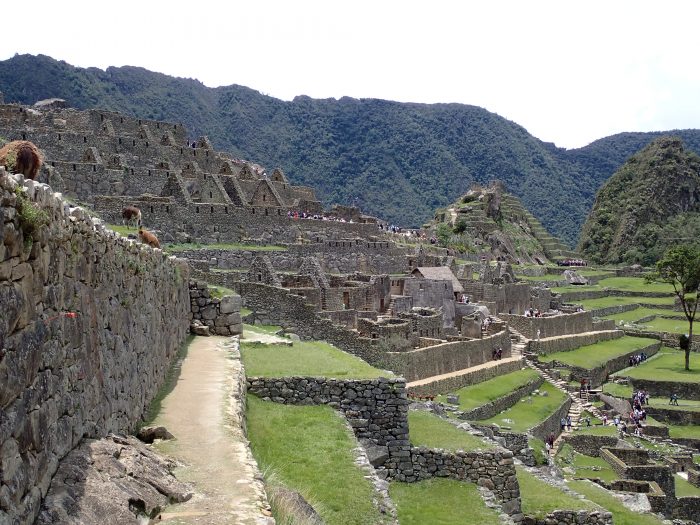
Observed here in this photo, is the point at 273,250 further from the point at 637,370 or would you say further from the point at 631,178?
the point at 631,178

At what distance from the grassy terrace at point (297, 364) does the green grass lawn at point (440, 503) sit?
1879 mm

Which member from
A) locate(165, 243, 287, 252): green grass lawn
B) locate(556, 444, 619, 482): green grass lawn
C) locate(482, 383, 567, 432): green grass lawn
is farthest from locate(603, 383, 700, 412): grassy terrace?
locate(165, 243, 287, 252): green grass lawn

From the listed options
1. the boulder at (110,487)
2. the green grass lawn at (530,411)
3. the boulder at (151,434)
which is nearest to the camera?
the boulder at (110,487)

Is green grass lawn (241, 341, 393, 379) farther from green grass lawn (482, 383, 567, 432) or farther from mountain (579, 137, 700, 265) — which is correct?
mountain (579, 137, 700, 265)

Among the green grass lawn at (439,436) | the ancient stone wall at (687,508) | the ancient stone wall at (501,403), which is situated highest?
the green grass lawn at (439,436)

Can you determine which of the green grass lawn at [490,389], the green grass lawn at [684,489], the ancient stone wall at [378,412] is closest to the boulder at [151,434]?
the ancient stone wall at [378,412]

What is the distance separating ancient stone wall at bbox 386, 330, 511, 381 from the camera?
1046 inches

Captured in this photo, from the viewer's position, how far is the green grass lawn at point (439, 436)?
1335 cm

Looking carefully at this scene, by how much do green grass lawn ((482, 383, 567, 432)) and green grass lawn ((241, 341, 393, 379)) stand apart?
40.8ft

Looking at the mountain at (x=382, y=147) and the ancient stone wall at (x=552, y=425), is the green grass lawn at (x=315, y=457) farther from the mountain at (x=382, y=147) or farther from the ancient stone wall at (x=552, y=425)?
the mountain at (x=382, y=147)

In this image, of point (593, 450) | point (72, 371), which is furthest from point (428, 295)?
point (72, 371)

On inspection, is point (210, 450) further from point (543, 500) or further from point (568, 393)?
point (568, 393)

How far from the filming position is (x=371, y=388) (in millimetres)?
12562

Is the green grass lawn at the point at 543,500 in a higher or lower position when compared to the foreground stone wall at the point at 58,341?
lower
